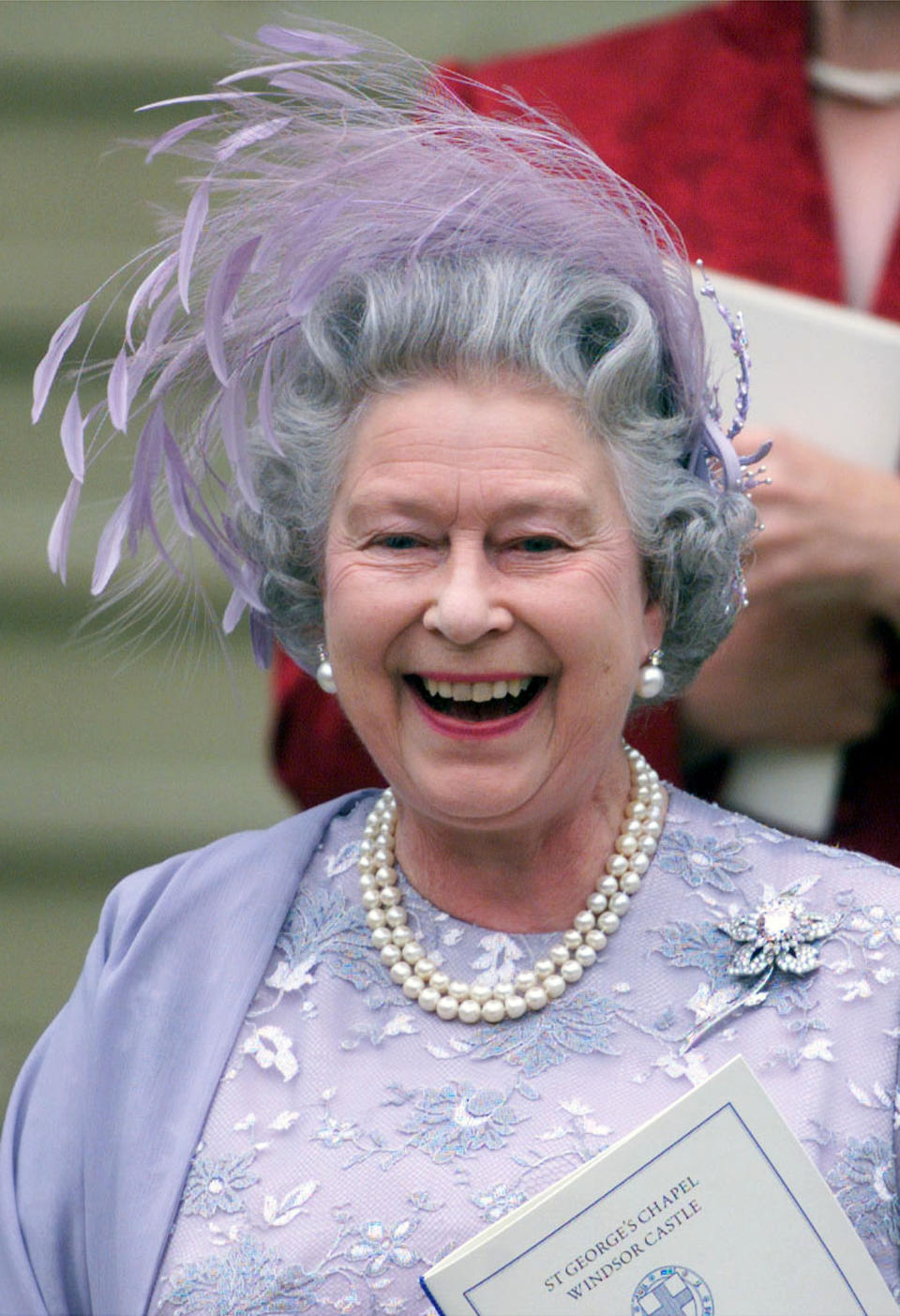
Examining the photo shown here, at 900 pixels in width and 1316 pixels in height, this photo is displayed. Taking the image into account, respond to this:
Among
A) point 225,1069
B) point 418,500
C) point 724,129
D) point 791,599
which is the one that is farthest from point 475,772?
point 724,129

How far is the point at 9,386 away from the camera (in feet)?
12.6

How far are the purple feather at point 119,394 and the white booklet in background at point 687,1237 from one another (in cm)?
82

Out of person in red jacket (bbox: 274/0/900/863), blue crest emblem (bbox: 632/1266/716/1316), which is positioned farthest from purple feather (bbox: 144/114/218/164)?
blue crest emblem (bbox: 632/1266/716/1316)

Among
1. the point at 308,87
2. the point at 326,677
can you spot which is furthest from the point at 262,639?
the point at 308,87

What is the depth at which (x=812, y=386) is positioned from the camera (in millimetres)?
2250

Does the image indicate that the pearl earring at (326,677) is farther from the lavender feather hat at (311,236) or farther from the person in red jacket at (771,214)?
the person in red jacket at (771,214)

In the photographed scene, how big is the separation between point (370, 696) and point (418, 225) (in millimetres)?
462

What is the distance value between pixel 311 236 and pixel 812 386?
0.73 meters

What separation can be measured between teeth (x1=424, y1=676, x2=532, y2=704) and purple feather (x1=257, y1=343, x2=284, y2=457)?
0.28 metres

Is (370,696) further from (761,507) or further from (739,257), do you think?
(739,257)

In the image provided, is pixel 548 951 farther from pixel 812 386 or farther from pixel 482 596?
pixel 812 386

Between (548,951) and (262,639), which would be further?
(262,639)

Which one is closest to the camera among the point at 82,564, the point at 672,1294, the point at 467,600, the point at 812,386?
the point at 672,1294

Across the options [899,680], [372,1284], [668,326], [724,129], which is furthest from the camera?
[724,129]
